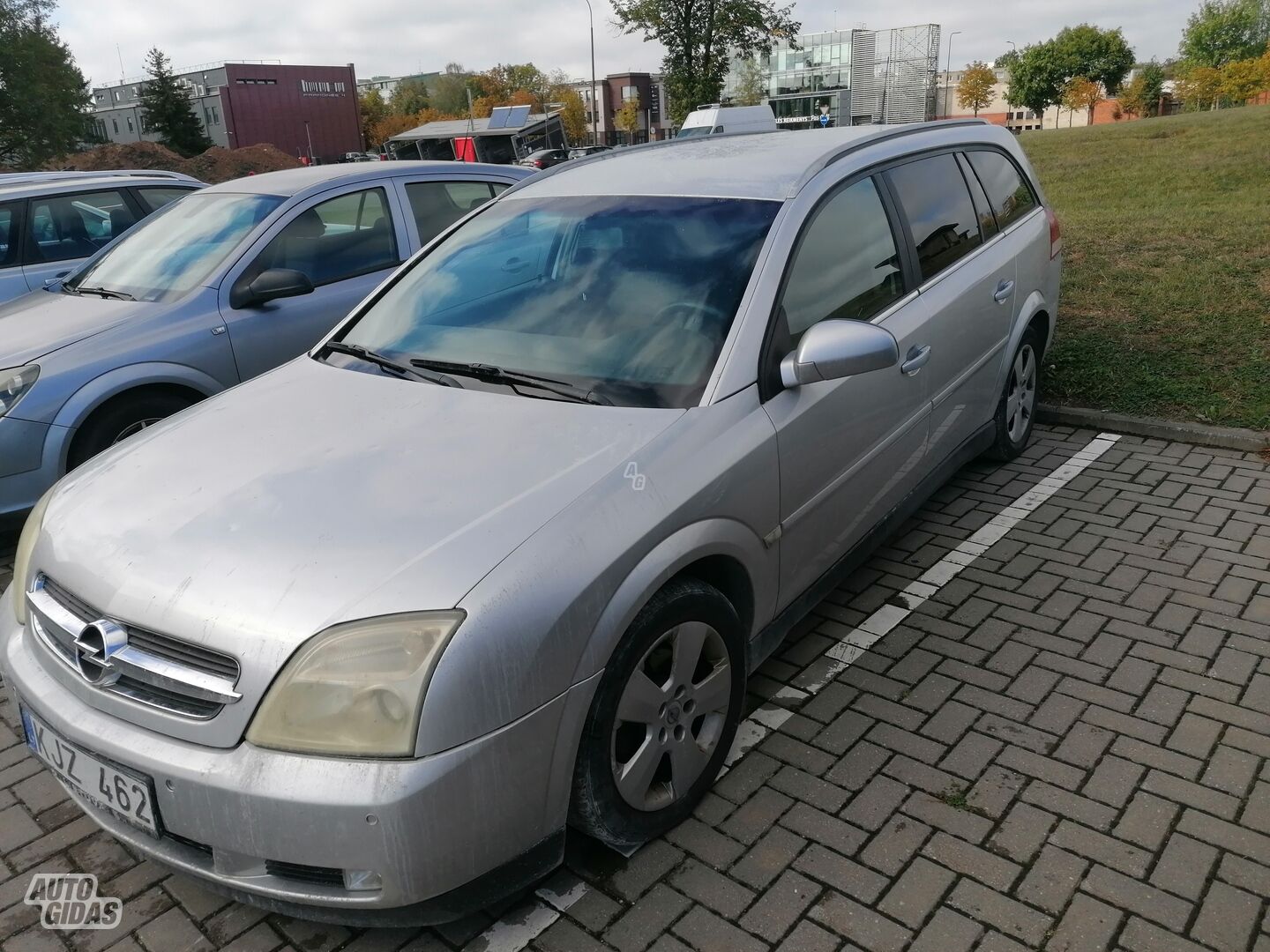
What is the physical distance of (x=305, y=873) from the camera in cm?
204

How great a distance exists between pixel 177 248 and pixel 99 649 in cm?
392

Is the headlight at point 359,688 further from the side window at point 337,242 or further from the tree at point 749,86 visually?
the tree at point 749,86

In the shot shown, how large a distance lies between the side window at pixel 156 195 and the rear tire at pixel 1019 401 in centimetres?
622

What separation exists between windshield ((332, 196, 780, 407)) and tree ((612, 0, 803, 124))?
27356 mm

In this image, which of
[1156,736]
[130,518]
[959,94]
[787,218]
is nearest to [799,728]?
[1156,736]

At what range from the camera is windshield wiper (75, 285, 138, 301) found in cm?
518

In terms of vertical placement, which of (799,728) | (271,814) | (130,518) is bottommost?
(799,728)

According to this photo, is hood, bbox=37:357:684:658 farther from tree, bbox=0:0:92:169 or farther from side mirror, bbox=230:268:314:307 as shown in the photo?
tree, bbox=0:0:92:169

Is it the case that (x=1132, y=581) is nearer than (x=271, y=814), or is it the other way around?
(x=271, y=814)

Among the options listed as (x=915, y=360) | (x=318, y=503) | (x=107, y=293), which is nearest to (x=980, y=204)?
(x=915, y=360)

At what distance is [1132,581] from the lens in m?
3.97

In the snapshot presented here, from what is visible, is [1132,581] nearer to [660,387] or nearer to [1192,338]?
[660,387]

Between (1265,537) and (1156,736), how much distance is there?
183cm

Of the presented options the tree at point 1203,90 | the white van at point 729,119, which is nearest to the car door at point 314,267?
the white van at point 729,119
